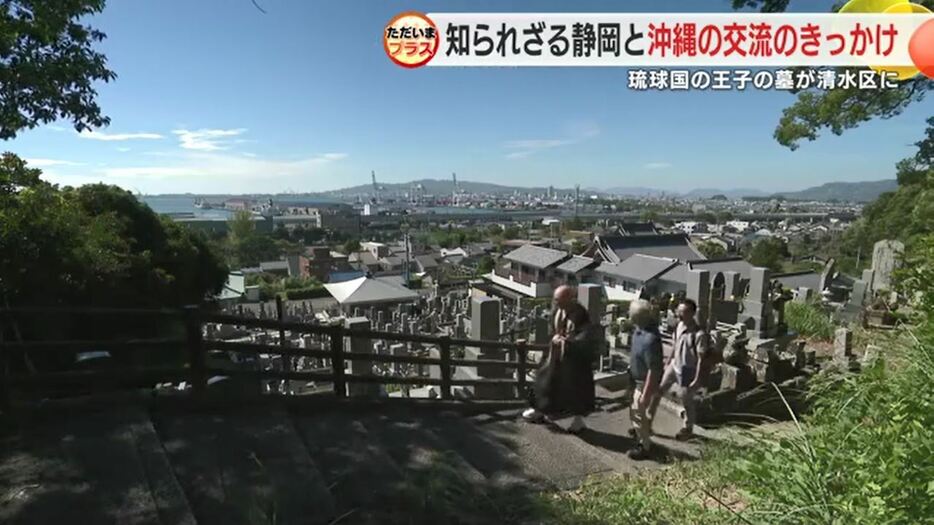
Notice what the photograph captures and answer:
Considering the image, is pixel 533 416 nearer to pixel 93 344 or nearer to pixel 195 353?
pixel 195 353

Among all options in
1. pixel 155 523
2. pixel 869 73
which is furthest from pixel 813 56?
pixel 155 523

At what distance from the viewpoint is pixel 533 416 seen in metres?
4.80

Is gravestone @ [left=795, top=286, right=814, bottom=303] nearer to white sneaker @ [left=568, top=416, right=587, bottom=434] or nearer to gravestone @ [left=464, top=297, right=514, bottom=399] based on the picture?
gravestone @ [left=464, top=297, right=514, bottom=399]

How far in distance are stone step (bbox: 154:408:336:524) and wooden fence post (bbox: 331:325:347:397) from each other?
64 cm

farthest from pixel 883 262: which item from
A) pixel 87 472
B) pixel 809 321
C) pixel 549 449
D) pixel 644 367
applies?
pixel 87 472

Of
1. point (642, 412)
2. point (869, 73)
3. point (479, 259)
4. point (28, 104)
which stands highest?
point (869, 73)

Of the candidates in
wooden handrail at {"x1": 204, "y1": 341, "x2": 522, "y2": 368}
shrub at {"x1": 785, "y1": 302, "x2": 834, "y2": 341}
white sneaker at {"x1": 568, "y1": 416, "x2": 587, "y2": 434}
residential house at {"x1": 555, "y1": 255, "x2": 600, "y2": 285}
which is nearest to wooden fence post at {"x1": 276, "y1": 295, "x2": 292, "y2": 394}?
wooden handrail at {"x1": 204, "y1": 341, "x2": 522, "y2": 368}

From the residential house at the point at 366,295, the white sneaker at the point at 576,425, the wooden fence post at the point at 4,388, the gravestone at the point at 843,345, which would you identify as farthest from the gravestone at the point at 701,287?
the residential house at the point at 366,295

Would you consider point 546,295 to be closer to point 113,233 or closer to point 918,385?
point 113,233

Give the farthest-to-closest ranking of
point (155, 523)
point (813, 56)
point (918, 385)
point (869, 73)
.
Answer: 1. point (869, 73)
2. point (813, 56)
3. point (155, 523)
4. point (918, 385)

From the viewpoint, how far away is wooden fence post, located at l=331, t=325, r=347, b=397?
15.0 feet

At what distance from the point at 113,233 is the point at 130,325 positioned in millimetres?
2288

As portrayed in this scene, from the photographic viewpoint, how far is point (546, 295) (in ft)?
112

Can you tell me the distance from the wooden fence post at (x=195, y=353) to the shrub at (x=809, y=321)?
11.7 metres
